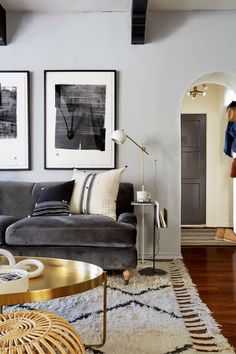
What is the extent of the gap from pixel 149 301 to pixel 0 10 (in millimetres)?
3349

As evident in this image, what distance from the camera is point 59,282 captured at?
1830 mm

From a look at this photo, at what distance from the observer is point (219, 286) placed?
3271 millimetres

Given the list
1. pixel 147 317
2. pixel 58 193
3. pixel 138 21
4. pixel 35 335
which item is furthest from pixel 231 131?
pixel 35 335

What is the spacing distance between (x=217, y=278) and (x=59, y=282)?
2087mm

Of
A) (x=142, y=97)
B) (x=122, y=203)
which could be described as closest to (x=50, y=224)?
(x=122, y=203)

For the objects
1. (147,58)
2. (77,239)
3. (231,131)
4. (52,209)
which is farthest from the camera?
(231,131)

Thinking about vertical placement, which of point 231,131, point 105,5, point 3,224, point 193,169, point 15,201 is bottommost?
point 3,224

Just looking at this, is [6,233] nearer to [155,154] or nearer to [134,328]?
[134,328]

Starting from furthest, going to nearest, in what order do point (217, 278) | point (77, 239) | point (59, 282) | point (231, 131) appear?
point (231, 131), point (217, 278), point (77, 239), point (59, 282)

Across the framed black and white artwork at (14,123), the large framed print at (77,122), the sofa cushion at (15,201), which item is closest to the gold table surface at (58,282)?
the sofa cushion at (15,201)

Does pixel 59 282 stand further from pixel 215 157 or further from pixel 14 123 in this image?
pixel 215 157

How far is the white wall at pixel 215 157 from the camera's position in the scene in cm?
715

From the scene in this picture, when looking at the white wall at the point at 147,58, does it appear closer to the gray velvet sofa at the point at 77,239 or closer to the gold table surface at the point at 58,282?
the gray velvet sofa at the point at 77,239

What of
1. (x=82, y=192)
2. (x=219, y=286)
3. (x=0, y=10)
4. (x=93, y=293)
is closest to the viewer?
(x=93, y=293)
